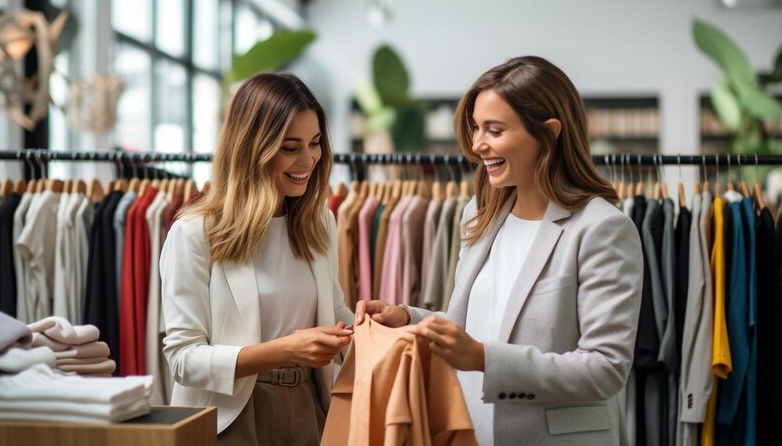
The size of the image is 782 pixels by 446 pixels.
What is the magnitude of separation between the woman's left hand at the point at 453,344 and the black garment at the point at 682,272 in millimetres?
1571

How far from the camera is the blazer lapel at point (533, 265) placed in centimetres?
190

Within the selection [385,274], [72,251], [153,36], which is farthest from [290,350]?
[153,36]

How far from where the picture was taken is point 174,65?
869 centimetres

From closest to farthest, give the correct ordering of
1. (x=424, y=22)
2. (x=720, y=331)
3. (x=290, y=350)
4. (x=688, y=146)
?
1. (x=290, y=350)
2. (x=720, y=331)
3. (x=688, y=146)
4. (x=424, y=22)

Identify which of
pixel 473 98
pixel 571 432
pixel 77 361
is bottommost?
pixel 571 432

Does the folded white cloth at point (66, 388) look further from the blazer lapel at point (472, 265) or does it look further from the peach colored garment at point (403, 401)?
the blazer lapel at point (472, 265)

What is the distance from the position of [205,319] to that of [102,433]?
56 cm

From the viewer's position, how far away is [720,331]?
2951 mm

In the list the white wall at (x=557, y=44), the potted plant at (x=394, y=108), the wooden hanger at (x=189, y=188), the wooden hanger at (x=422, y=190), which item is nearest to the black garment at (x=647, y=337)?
the wooden hanger at (x=422, y=190)

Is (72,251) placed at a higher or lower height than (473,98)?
lower

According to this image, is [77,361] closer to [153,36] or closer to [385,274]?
[385,274]

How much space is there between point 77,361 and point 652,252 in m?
2.06

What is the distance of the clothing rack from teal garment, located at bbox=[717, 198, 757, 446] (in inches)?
8.2

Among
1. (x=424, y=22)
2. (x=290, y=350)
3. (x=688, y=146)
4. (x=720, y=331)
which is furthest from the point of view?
(x=424, y=22)
